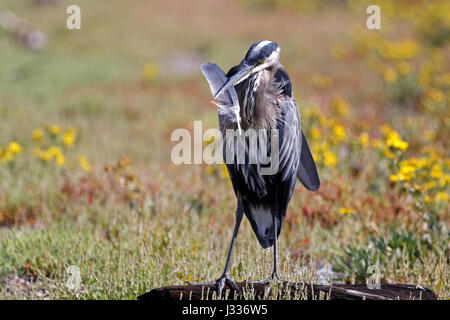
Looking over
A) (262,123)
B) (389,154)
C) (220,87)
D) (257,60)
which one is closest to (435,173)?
(389,154)

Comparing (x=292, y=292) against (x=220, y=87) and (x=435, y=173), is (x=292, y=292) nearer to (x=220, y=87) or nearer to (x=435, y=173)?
(x=220, y=87)

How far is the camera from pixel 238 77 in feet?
7.93

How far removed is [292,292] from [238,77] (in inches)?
47.8

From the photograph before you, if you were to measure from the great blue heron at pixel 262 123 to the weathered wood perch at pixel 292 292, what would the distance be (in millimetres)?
76

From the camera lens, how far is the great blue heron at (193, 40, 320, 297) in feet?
8.17

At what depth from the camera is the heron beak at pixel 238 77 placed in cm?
238

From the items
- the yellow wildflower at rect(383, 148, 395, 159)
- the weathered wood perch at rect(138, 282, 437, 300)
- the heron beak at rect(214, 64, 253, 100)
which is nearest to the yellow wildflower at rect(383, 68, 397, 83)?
the yellow wildflower at rect(383, 148, 395, 159)

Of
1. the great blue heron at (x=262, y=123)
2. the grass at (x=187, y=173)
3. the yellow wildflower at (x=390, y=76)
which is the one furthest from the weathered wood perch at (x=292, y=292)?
the yellow wildflower at (x=390, y=76)

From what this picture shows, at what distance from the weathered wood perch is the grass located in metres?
0.30

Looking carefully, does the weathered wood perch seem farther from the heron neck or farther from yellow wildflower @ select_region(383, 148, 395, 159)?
yellow wildflower @ select_region(383, 148, 395, 159)

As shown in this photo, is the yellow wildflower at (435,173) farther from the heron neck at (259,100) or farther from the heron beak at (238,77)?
the heron beak at (238,77)
